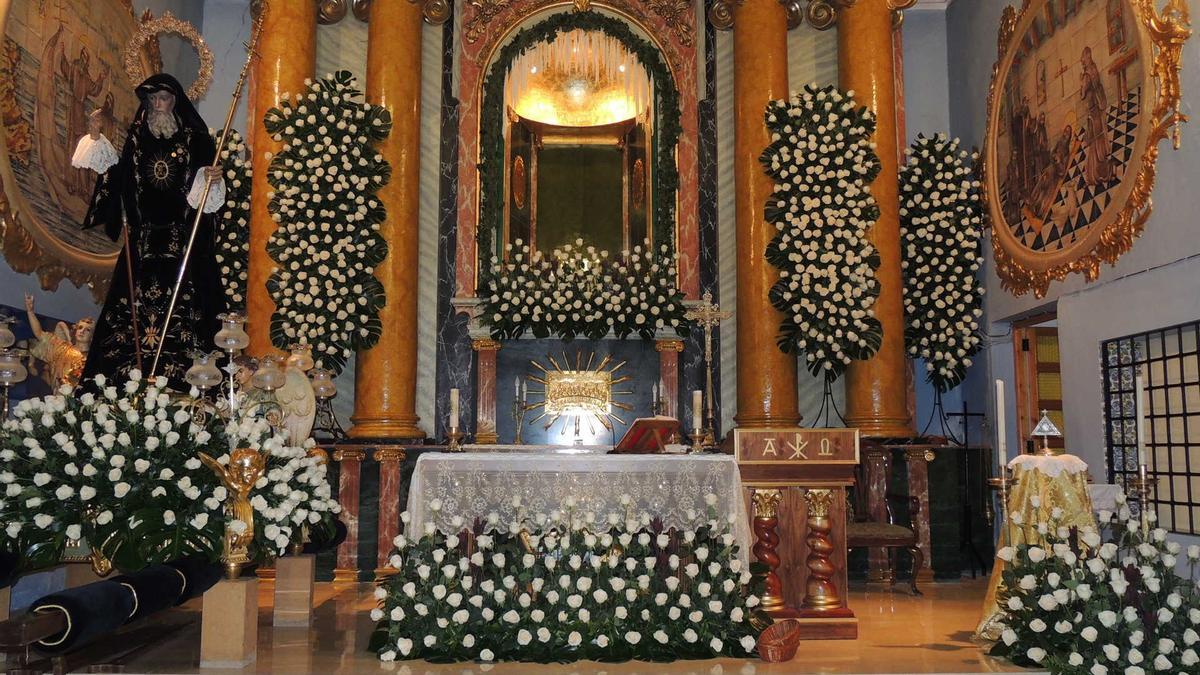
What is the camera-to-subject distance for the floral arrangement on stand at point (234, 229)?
10.2 metres

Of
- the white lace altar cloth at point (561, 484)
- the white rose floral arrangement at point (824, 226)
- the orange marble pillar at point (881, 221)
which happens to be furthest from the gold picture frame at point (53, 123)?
the orange marble pillar at point (881, 221)

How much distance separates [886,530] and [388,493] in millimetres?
4365

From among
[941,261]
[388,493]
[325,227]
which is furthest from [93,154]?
[941,261]

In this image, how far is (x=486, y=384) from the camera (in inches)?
Result: 407

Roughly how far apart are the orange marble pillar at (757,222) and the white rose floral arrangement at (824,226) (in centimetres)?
17

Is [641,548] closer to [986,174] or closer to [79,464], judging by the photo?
[79,464]

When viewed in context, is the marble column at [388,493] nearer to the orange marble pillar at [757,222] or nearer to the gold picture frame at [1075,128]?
the orange marble pillar at [757,222]

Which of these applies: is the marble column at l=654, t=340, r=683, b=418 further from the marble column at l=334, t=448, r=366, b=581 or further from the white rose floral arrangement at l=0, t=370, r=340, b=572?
the white rose floral arrangement at l=0, t=370, r=340, b=572

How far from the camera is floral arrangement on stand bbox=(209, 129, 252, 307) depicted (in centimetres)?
1020

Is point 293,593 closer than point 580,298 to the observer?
Yes

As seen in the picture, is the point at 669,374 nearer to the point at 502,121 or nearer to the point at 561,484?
the point at 502,121

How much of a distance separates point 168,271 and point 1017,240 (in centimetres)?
751

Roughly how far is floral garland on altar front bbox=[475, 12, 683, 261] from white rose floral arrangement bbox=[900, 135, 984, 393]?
243cm

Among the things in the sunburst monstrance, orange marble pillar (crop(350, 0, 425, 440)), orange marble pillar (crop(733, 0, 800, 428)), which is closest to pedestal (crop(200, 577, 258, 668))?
orange marble pillar (crop(350, 0, 425, 440))
